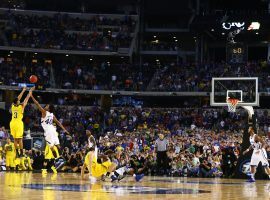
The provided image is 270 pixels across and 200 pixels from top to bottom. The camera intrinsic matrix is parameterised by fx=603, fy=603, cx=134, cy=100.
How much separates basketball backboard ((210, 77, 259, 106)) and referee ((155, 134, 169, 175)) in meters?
3.09

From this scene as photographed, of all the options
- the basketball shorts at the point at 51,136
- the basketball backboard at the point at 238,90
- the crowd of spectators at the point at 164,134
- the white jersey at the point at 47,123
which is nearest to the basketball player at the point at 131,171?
the crowd of spectators at the point at 164,134

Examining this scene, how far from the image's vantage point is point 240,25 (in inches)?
1930

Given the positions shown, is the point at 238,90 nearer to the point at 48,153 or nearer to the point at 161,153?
the point at 161,153

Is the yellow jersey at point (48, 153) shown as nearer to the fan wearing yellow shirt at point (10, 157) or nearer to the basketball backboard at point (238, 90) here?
the fan wearing yellow shirt at point (10, 157)

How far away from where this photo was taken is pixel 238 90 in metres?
26.8

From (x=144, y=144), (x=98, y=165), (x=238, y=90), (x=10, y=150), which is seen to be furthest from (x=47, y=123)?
(x=144, y=144)

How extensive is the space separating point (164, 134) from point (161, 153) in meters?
9.13

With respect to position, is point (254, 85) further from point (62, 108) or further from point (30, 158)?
point (62, 108)

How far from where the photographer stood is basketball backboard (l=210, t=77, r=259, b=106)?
2583 cm

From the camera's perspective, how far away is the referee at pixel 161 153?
25875 mm

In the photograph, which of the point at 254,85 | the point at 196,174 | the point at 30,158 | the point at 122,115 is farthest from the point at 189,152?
the point at 122,115

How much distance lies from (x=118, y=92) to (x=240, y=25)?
11.3 m

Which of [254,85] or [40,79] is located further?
[40,79]

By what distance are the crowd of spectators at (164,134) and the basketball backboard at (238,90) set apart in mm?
2164
